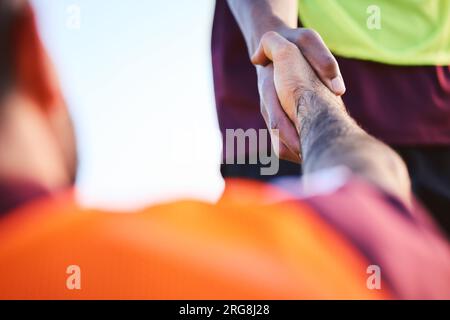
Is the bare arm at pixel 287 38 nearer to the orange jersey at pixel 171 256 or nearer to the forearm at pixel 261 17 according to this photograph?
the forearm at pixel 261 17

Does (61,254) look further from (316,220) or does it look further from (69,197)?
(316,220)

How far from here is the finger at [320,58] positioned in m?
0.82

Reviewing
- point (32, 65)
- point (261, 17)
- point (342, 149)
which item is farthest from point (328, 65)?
point (32, 65)

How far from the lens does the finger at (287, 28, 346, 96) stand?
0.82 metres

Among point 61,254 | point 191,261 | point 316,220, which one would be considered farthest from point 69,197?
point 316,220

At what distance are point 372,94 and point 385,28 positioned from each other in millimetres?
99

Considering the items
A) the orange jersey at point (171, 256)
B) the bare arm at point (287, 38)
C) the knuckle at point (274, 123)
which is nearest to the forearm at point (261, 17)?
the bare arm at point (287, 38)

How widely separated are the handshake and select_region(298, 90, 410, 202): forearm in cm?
5

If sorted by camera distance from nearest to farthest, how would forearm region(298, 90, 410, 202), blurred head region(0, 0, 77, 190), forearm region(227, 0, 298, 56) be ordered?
forearm region(298, 90, 410, 202), blurred head region(0, 0, 77, 190), forearm region(227, 0, 298, 56)

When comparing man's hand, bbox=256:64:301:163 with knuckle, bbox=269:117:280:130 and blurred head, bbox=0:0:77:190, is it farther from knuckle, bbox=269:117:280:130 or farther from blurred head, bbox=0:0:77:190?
blurred head, bbox=0:0:77:190

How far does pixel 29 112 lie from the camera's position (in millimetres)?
771

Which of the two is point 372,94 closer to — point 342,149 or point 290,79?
point 290,79

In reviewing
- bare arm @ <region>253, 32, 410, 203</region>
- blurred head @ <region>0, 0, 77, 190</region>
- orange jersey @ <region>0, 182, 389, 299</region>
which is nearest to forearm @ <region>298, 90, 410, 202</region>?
bare arm @ <region>253, 32, 410, 203</region>
